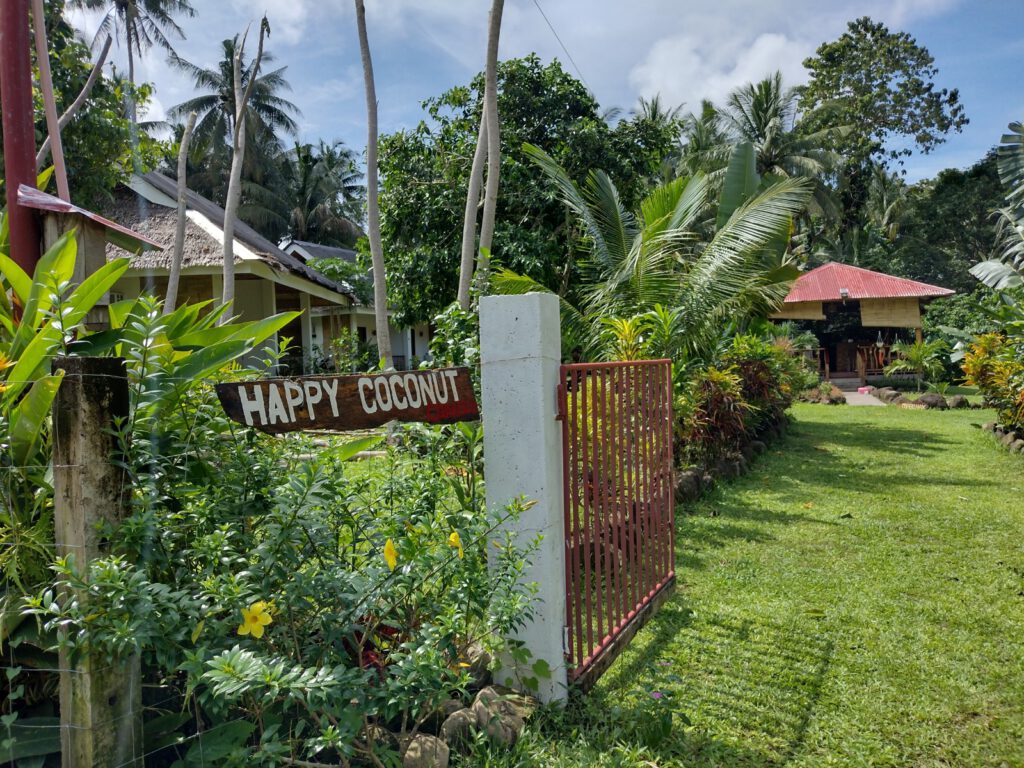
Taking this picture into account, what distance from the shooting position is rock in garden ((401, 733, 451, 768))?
7.80 ft

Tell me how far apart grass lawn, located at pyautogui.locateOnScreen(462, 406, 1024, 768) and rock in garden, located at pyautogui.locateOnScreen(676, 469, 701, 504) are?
0.66 ft

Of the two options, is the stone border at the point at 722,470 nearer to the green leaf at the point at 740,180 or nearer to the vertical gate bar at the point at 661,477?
the vertical gate bar at the point at 661,477

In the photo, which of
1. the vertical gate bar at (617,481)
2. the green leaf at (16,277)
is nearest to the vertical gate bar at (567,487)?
→ the vertical gate bar at (617,481)

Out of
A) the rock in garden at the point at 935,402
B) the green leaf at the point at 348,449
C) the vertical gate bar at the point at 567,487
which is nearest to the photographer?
the green leaf at the point at 348,449

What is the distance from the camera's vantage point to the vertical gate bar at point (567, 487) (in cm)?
311

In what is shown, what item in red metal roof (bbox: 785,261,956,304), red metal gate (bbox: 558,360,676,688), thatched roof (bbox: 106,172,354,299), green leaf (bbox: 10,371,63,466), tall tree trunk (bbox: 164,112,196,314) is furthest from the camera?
red metal roof (bbox: 785,261,956,304)

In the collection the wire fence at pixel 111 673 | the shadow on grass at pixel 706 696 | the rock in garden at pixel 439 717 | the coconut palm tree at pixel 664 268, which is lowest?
the shadow on grass at pixel 706 696

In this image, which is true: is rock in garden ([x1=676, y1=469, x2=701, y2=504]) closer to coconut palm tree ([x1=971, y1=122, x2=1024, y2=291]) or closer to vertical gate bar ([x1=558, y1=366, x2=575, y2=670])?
vertical gate bar ([x1=558, y1=366, x2=575, y2=670])

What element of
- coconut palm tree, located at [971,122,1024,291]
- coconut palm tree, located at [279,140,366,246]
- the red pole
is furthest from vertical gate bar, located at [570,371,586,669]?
coconut palm tree, located at [279,140,366,246]

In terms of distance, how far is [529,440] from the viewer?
9.70 ft

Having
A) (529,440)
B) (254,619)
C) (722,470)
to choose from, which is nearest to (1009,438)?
(722,470)

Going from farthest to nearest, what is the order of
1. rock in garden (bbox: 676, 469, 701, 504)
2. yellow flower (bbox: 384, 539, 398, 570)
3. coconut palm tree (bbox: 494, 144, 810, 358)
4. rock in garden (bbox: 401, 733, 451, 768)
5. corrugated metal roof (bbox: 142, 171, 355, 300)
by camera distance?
corrugated metal roof (bbox: 142, 171, 355, 300)
coconut palm tree (bbox: 494, 144, 810, 358)
rock in garden (bbox: 676, 469, 701, 504)
rock in garden (bbox: 401, 733, 451, 768)
yellow flower (bbox: 384, 539, 398, 570)

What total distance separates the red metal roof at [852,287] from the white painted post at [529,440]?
66.5 ft

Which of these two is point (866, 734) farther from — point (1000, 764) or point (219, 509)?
point (219, 509)
